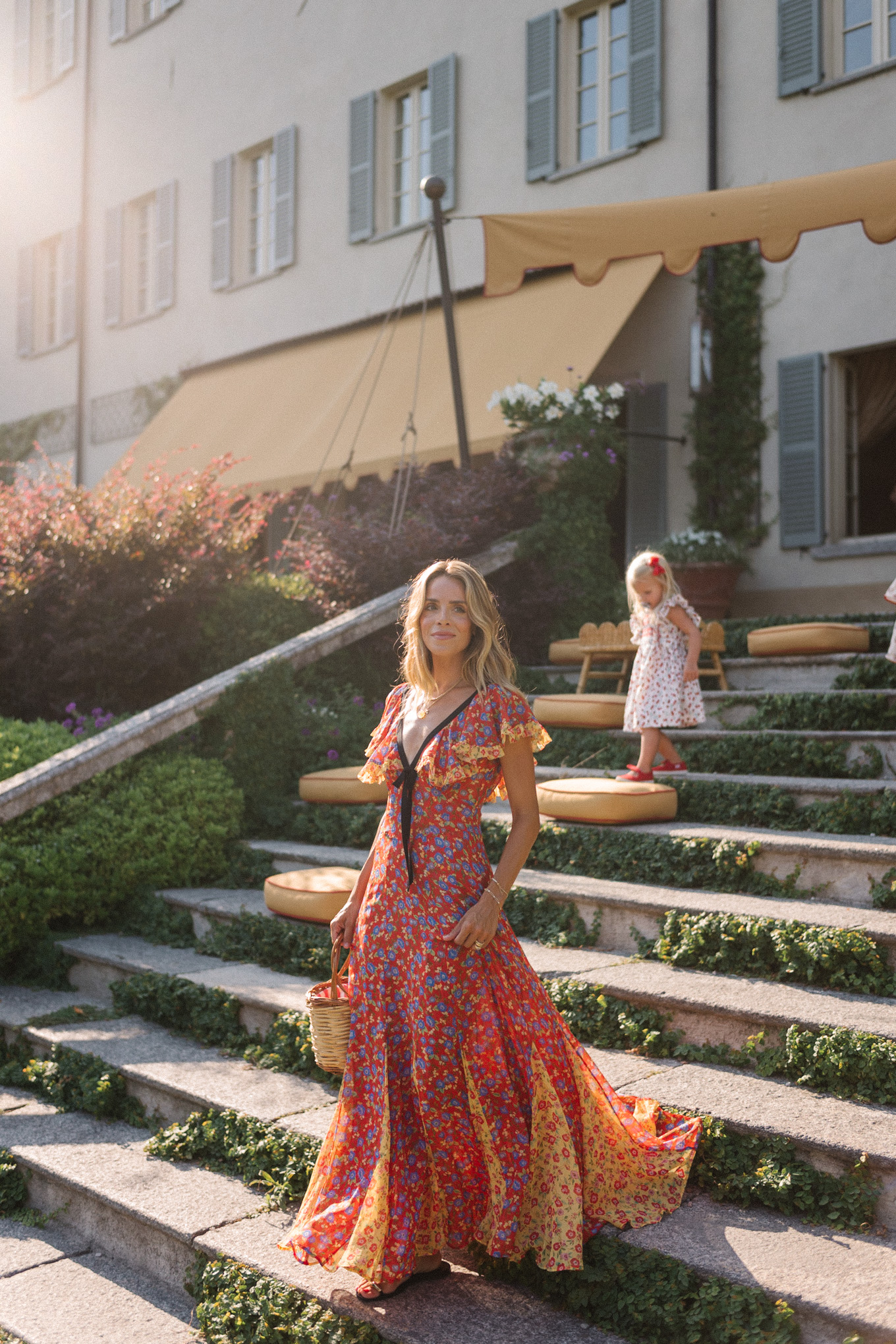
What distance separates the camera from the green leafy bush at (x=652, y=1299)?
253 cm

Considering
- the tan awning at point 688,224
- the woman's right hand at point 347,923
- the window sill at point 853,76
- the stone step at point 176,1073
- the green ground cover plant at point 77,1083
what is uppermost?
the window sill at point 853,76

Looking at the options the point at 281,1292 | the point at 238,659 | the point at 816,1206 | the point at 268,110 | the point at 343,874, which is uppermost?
the point at 268,110

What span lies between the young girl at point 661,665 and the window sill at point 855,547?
138 inches

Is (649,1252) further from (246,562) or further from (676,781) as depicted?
(246,562)

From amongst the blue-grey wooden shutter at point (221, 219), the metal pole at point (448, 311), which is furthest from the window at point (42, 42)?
the metal pole at point (448, 311)

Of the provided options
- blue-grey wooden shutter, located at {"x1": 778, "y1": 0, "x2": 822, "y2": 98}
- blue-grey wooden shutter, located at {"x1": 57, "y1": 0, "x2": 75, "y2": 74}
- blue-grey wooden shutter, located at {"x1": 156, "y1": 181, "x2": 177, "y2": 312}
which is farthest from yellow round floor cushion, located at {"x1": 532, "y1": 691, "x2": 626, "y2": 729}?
blue-grey wooden shutter, located at {"x1": 57, "y1": 0, "x2": 75, "y2": 74}

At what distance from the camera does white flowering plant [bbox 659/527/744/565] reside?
895 cm

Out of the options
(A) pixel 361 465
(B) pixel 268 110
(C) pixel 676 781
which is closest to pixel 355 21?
(B) pixel 268 110

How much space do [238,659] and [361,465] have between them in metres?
3.69

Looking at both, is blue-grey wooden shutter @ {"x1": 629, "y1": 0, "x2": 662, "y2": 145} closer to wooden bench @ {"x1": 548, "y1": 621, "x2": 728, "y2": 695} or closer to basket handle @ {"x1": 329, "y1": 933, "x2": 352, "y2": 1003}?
wooden bench @ {"x1": 548, "y1": 621, "x2": 728, "y2": 695}

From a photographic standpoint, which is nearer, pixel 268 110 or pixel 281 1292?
pixel 281 1292

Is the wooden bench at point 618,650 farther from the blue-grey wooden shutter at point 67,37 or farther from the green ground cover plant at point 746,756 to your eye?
the blue-grey wooden shutter at point 67,37

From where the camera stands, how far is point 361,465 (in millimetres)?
11117

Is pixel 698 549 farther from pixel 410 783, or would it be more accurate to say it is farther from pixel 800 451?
pixel 410 783
